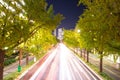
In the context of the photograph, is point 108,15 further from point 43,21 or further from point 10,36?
point 43,21

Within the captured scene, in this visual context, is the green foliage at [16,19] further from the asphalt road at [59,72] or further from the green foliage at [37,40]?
the asphalt road at [59,72]

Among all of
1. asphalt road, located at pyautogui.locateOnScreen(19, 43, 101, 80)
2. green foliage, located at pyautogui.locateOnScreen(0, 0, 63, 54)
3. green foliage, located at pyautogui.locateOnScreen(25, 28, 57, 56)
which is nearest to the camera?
green foliage, located at pyautogui.locateOnScreen(0, 0, 63, 54)

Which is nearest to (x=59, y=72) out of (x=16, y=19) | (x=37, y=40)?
(x=37, y=40)

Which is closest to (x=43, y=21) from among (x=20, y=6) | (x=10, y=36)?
(x=20, y=6)

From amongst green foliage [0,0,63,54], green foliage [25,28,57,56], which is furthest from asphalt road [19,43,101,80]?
green foliage [0,0,63,54]

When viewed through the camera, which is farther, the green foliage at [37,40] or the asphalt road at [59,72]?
the asphalt road at [59,72]

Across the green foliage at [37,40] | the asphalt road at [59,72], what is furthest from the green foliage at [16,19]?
the asphalt road at [59,72]

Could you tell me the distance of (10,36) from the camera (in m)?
19.8

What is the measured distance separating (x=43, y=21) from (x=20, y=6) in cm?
329

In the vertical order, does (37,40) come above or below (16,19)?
below

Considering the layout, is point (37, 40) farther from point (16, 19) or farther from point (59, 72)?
point (16, 19)

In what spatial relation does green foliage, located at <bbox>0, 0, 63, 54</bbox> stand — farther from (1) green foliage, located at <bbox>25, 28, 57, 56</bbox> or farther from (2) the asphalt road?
(2) the asphalt road

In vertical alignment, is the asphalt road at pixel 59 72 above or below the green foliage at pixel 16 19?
below

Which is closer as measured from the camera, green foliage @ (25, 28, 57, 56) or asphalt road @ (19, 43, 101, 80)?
green foliage @ (25, 28, 57, 56)
